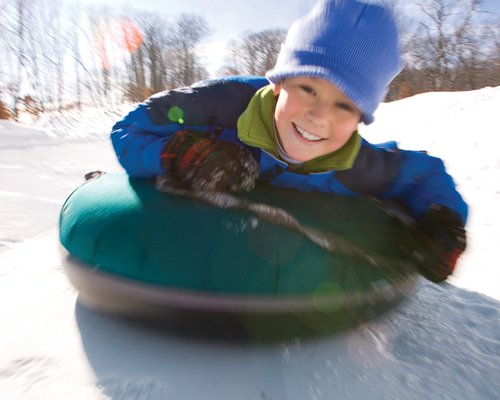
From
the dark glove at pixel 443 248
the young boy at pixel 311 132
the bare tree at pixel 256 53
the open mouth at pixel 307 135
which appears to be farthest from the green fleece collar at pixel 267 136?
the bare tree at pixel 256 53

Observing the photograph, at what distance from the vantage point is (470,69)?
666 inches

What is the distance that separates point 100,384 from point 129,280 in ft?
0.78

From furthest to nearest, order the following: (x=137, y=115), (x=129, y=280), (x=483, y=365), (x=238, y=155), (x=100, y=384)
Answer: (x=137, y=115) → (x=238, y=155) → (x=483, y=365) → (x=129, y=280) → (x=100, y=384)

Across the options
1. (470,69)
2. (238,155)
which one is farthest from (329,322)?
(470,69)

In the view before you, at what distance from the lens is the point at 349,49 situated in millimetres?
1099

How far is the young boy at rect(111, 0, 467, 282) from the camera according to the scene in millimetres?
1104

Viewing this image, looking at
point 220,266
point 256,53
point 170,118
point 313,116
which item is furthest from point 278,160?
point 256,53

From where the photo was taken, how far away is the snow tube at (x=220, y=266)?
904mm

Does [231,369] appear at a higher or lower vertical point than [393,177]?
lower

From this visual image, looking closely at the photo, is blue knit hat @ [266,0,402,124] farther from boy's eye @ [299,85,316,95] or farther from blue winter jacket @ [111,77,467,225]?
blue winter jacket @ [111,77,467,225]

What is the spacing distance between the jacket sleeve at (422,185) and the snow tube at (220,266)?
0.33m

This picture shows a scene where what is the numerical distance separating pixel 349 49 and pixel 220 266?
29.4 inches

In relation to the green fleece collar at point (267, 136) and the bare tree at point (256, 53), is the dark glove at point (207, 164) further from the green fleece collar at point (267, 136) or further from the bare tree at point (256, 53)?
the bare tree at point (256, 53)

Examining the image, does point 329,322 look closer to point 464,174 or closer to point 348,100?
point 348,100
